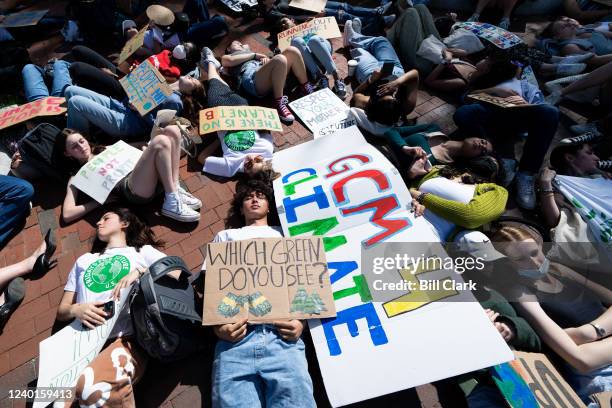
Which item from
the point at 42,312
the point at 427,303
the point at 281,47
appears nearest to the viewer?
the point at 427,303

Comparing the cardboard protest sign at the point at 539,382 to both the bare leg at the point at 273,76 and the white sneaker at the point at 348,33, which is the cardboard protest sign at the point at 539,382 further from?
the white sneaker at the point at 348,33

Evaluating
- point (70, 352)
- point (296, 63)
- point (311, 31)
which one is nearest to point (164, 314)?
point (70, 352)

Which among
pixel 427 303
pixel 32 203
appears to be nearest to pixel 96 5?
pixel 32 203

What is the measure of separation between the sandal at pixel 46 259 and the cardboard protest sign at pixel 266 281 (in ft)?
5.59

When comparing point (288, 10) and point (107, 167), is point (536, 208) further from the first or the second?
point (288, 10)

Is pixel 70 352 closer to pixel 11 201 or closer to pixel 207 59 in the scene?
pixel 11 201

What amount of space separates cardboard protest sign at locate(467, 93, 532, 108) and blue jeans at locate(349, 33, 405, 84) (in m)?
1.02

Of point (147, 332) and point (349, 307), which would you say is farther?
point (349, 307)

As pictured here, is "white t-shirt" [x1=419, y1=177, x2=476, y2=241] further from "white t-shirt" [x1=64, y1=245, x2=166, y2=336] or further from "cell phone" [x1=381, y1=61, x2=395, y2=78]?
"white t-shirt" [x1=64, y1=245, x2=166, y2=336]

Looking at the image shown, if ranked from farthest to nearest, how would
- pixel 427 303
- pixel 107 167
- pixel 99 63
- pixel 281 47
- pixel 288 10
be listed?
1. pixel 288 10
2. pixel 281 47
3. pixel 99 63
4. pixel 107 167
5. pixel 427 303

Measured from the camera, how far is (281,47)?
4812 millimetres

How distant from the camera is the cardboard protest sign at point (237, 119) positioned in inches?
142

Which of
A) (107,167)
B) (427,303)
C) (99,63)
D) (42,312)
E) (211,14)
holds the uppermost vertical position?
(211,14)

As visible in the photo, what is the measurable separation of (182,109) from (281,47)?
185 cm
